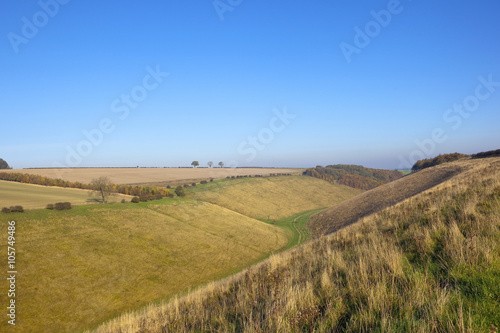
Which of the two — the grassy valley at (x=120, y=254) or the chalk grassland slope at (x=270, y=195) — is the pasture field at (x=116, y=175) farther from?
the grassy valley at (x=120, y=254)

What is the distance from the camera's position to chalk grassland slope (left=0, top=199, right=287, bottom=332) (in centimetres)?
2337

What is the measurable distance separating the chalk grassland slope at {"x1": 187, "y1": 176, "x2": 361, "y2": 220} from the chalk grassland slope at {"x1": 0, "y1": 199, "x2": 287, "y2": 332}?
29.6 metres

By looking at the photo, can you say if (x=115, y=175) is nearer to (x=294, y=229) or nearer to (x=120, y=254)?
(x=294, y=229)

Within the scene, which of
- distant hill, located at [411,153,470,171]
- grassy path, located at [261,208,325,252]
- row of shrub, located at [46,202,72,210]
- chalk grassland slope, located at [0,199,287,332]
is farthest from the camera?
distant hill, located at [411,153,470,171]

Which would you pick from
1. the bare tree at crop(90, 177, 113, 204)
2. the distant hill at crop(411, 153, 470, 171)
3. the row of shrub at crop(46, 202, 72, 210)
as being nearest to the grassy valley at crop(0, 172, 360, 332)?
the row of shrub at crop(46, 202, 72, 210)

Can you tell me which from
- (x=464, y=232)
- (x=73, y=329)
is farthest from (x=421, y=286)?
(x=73, y=329)

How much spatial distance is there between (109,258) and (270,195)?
80.1 m

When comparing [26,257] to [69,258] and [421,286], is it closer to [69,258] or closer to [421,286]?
[69,258]

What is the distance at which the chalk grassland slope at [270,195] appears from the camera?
283 feet

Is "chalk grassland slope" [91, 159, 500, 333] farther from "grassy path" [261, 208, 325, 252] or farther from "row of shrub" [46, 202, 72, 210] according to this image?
"grassy path" [261, 208, 325, 252]

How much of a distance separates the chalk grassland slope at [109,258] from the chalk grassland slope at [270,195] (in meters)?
29.6

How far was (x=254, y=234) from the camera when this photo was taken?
57.9 m

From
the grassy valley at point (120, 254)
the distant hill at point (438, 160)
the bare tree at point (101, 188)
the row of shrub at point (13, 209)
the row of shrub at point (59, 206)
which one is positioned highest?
the distant hill at point (438, 160)

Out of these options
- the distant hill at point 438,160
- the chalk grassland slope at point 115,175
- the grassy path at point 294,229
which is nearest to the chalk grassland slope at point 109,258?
Result: the grassy path at point 294,229
